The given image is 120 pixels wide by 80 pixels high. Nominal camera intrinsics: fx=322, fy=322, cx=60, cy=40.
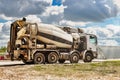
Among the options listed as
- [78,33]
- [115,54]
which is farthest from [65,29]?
[115,54]

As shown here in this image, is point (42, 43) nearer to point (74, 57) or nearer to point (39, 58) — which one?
point (39, 58)

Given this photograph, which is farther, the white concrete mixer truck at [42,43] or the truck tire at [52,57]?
the truck tire at [52,57]

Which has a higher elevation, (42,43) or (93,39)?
(93,39)

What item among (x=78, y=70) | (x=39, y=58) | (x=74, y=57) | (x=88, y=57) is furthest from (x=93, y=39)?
(x=78, y=70)

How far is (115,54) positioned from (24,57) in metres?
26.4

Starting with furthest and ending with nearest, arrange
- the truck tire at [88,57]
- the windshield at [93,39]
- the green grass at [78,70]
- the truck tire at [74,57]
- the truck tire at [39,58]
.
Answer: the windshield at [93,39] < the truck tire at [88,57] < the truck tire at [74,57] < the truck tire at [39,58] < the green grass at [78,70]

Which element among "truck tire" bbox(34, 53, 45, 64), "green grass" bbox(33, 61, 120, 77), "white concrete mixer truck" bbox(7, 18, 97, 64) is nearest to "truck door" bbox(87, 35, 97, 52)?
"white concrete mixer truck" bbox(7, 18, 97, 64)

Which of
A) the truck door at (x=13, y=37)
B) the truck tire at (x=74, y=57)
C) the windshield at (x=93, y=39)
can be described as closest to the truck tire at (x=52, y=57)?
the truck tire at (x=74, y=57)

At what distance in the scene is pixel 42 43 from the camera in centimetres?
3222

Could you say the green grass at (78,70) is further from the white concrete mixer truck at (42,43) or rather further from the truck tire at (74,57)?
the truck tire at (74,57)

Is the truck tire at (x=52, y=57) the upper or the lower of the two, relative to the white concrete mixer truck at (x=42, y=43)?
lower

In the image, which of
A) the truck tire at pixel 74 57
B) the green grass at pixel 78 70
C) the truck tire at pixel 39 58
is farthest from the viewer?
the truck tire at pixel 74 57

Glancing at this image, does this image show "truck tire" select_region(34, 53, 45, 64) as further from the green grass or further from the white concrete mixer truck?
the green grass

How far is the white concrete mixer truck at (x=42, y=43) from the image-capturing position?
31.2m
